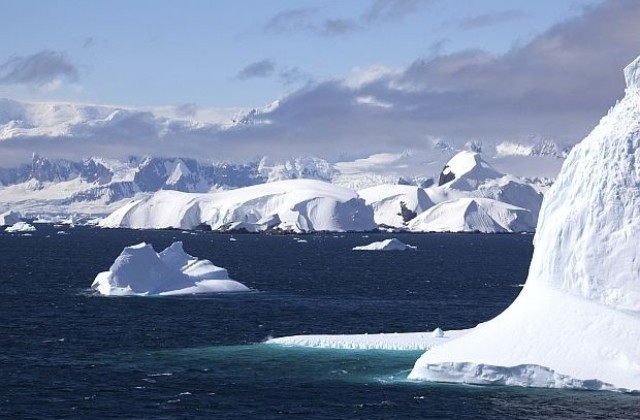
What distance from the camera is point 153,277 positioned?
11244cm

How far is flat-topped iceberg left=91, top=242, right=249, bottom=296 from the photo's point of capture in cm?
10962

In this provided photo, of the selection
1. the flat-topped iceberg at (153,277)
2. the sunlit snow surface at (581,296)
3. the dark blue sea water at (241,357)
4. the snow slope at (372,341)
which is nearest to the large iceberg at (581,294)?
the sunlit snow surface at (581,296)

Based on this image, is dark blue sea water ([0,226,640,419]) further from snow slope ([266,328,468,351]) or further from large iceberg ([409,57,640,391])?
snow slope ([266,328,468,351])

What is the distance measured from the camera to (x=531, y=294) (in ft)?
204

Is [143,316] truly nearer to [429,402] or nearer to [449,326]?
[449,326]

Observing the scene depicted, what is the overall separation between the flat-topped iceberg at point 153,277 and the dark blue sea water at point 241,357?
11.3ft

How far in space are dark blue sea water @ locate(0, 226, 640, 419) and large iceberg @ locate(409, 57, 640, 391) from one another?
143 centimetres

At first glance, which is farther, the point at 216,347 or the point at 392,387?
the point at 216,347

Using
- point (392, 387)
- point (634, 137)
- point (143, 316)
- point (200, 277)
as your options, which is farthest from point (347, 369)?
point (200, 277)

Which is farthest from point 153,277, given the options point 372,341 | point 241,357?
point 241,357

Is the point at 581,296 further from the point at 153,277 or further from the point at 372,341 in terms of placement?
the point at 153,277

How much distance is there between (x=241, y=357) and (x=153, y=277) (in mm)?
45407

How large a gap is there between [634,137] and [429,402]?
21200 millimetres

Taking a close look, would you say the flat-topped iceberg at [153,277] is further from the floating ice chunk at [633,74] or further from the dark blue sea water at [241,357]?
the floating ice chunk at [633,74]
